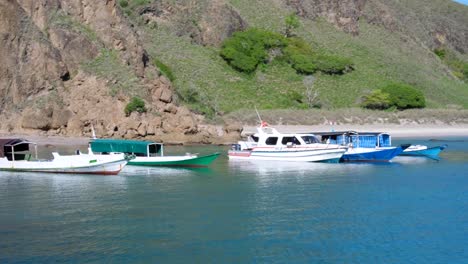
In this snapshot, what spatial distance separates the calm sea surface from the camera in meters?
23.1

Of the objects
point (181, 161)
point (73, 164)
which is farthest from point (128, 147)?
point (73, 164)

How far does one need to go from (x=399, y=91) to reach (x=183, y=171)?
57.2 meters

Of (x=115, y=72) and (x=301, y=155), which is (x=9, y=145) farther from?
(x=115, y=72)

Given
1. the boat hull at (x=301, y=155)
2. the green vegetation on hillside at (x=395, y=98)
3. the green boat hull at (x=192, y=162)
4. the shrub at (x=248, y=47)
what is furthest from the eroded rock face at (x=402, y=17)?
the green boat hull at (x=192, y=162)

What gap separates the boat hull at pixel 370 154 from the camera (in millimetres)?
52250

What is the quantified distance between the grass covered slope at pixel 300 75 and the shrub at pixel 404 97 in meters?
3.45

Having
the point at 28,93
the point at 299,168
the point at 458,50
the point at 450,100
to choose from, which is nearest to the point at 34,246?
the point at 299,168

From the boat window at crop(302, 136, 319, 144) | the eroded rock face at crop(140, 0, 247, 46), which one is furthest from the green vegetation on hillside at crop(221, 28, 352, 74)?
the boat window at crop(302, 136, 319, 144)

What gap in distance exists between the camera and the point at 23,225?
1078 inches

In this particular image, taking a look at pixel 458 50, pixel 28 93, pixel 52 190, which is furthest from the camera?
pixel 458 50

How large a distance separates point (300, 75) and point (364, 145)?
48.4m

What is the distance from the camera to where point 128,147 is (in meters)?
48.0

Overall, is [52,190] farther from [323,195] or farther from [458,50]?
[458,50]

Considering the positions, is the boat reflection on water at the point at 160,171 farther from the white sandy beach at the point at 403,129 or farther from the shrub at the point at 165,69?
the shrub at the point at 165,69
